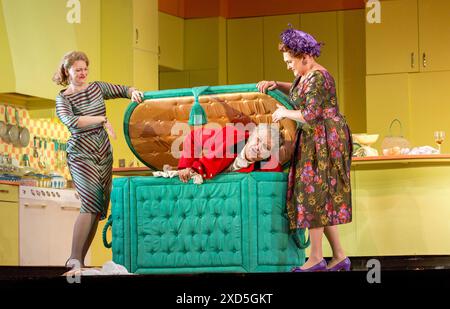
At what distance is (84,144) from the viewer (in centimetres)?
555

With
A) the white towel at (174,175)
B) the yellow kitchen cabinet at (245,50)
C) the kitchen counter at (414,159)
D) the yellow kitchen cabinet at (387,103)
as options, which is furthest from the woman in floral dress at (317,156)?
the yellow kitchen cabinet at (245,50)

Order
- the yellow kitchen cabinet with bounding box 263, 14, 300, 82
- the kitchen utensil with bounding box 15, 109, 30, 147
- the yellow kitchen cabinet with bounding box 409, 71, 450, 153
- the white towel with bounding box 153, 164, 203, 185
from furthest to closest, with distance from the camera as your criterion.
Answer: the yellow kitchen cabinet with bounding box 263, 14, 300, 82 < the yellow kitchen cabinet with bounding box 409, 71, 450, 153 < the kitchen utensil with bounding box 15, 109, 30, 147 < the white towel with bounding box 153, 164, 203, 185

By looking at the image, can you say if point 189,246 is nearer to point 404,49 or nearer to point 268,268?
point 268,268

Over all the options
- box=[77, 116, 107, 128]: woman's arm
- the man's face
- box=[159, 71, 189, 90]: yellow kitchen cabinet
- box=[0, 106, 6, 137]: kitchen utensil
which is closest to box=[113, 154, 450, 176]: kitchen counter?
the man's face

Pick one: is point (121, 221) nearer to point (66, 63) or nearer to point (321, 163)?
point (66, 63)

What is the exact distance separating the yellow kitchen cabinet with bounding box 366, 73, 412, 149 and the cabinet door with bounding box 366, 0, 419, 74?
10 centimetres

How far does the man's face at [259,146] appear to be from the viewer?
5.28 metres

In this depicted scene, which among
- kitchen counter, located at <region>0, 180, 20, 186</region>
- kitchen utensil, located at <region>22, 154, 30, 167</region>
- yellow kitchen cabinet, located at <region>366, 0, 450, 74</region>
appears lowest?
kitchen counter, located at <region>0, 180, 20, 186</region>

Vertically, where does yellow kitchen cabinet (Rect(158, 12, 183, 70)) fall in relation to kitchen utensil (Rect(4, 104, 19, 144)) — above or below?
above

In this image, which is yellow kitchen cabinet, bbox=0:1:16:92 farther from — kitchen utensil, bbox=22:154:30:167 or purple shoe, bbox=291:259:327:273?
purple shoe, bbox=291:259:327:273

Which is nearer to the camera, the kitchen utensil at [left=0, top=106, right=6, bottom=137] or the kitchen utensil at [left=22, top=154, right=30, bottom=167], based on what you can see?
the kitchen utensil at [left=0, top=106, right=6, bottom=137]

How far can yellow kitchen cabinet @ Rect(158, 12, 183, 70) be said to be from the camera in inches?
436

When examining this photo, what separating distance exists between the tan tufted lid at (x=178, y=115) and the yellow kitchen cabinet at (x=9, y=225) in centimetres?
194

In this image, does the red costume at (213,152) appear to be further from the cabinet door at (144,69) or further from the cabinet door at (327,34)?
the cabinet door at (327,34)
